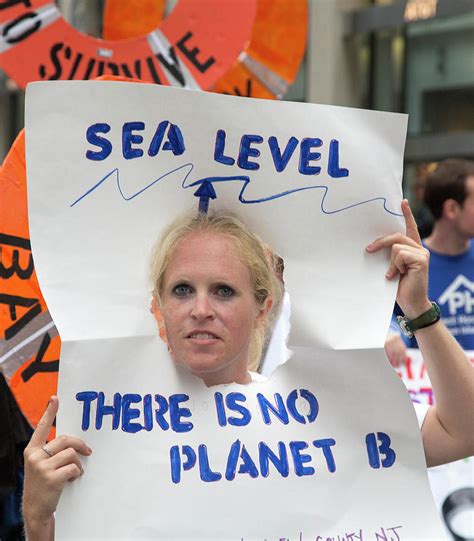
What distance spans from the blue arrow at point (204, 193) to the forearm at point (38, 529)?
2.07 feet

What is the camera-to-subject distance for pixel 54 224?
1797 mm

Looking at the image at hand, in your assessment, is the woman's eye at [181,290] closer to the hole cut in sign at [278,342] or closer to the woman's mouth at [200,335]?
the woman's mouth at [200,335]

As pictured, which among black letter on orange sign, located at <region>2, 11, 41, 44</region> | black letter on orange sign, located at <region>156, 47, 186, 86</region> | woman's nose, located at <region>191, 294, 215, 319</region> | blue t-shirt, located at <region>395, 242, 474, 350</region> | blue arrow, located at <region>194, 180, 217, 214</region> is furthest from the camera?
blue t-shirt, located at <region>395, 242, 474, 350</region>

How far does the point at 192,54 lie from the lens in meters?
3.05

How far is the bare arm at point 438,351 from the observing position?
191 centimetres

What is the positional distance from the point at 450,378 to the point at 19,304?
0.93 meters

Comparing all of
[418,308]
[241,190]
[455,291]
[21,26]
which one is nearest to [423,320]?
[418,308]

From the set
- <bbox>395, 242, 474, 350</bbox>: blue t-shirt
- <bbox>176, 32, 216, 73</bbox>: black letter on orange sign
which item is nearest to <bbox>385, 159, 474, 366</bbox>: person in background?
<bbox>395, 242, 474, 350</bbox>: blue t-shirt

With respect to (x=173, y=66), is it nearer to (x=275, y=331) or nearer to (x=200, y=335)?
(x=275, y=331)

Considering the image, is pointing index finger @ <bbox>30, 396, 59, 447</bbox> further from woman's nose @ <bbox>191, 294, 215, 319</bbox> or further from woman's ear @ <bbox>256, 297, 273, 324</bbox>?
woman's ear @ <bbox>256, 297, 273, 324</bbox>

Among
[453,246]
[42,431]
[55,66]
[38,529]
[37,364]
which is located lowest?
[38,529]

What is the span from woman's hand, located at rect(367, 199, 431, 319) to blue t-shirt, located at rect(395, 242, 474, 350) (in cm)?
253

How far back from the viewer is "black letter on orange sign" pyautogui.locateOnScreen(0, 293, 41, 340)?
2.15m

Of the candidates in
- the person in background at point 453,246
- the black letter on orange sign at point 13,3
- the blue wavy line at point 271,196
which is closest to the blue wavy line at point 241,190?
the blue wavy line at point 271,196
